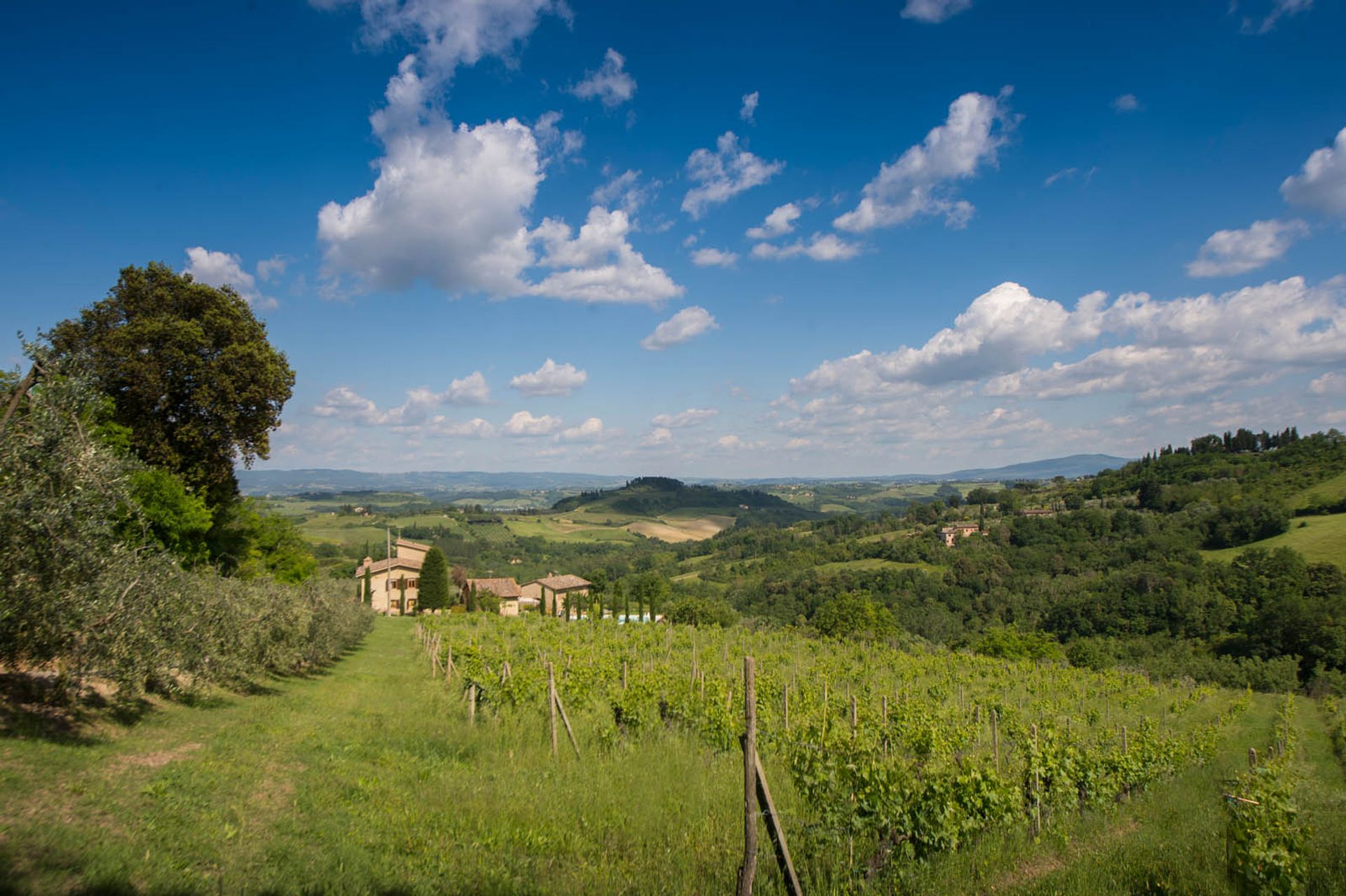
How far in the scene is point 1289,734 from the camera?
22266 millimetres

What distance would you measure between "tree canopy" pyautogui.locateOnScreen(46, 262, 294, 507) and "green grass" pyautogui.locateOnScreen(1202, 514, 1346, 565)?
259 feet

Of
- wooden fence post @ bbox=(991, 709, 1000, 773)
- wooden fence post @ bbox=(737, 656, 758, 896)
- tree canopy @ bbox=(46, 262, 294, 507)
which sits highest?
tree canopy @ bbox=(46, 262, 294, 507)

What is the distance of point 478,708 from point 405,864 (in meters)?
8.91

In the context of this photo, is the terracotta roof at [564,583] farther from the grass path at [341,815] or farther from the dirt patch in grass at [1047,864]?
the dirt patch in grass at [1047,864]

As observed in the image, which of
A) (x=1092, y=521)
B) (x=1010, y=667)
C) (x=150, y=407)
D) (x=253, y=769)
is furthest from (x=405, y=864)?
(x=1092, y=521)

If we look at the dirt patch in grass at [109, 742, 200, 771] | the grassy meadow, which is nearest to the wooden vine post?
the grassy meadow

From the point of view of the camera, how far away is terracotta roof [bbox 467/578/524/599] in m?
71.1

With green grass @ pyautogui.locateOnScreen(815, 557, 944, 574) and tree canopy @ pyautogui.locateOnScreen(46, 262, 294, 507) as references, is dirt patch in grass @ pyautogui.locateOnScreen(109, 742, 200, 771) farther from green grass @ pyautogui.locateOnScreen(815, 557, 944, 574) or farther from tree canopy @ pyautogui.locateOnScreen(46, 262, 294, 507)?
green grass @ pyautogui.locateOnScreen(815, 557, 944, 574)

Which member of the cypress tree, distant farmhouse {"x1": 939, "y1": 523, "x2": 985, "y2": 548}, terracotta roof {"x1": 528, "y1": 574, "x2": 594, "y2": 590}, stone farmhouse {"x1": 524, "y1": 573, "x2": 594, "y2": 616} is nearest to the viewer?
the cypress tree

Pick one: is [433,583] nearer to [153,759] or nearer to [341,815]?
[153,759]

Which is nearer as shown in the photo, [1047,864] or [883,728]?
[1047,864]

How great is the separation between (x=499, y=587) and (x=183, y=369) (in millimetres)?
56212

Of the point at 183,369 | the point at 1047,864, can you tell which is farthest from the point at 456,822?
the point at 183,369

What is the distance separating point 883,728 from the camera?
14.2 meters
